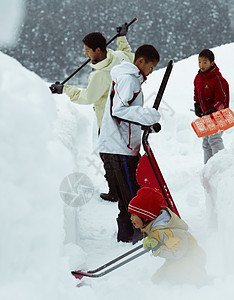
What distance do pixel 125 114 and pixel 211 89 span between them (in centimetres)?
132

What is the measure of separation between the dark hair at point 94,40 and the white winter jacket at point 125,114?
1.42ft

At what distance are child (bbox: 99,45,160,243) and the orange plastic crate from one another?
3.16 feet

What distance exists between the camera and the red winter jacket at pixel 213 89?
3.41 m

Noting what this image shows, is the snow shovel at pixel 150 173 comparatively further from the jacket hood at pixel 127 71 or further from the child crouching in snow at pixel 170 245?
the child crouching in snow at pixel 170 245

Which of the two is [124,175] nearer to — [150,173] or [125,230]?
[150,173]

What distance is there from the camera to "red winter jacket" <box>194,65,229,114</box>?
11.2ft

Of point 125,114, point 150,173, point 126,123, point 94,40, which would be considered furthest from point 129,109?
point 94,40

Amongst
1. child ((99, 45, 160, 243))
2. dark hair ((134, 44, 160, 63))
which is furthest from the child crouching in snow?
dark hair ((134, 44, 160, 63))

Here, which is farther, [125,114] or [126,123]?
[126,123]

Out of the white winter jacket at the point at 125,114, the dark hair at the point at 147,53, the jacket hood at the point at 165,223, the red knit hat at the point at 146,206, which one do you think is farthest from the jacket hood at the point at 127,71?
the jacket hood at the point at 165,223

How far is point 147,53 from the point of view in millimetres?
2535

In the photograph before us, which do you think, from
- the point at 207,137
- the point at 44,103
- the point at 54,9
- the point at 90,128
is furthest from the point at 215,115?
the point at 54,9

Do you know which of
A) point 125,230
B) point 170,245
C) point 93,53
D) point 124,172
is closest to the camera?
point 170,245

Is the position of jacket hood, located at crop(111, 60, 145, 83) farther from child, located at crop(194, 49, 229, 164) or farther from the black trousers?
child, located at crop(194, 49, 229, 164)
